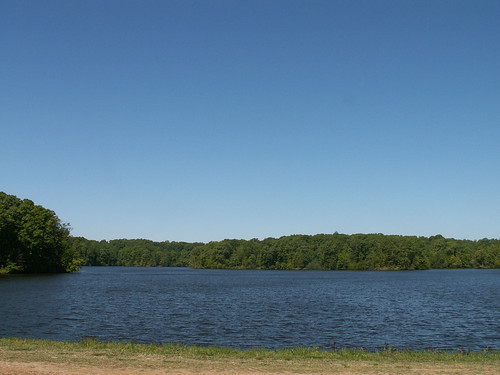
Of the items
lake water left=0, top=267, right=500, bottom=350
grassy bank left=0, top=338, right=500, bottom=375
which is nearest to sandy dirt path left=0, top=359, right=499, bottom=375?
grassy bank left=0, top=338, right=500, bottom=375

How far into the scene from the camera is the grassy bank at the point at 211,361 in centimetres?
1590

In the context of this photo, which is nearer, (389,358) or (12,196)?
(389,358)

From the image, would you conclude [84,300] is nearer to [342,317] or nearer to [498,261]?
[342,317]

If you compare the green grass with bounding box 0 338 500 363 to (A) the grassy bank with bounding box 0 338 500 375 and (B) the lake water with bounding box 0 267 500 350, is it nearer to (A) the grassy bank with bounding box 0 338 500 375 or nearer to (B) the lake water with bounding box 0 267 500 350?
(A) the grassy bank with bounding box 0 338 500 375

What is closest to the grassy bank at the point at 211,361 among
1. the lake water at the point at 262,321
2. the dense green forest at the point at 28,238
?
the lake water at the point at 262,321

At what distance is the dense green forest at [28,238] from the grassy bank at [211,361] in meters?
85.0

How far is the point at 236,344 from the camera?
28.2 metres

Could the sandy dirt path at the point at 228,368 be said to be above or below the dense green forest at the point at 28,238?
below

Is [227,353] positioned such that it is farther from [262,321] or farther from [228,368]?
[262,321]

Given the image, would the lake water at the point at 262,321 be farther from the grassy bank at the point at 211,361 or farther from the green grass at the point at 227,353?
the grassy bank at the point at 211,361

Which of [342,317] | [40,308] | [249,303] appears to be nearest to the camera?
[342,317]

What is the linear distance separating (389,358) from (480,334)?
16876 mm

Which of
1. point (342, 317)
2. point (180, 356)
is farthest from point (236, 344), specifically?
point (342, 317)

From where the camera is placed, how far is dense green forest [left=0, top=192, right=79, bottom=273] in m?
100
